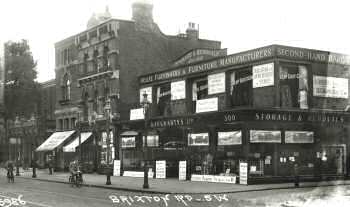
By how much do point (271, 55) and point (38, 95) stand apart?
3083cm

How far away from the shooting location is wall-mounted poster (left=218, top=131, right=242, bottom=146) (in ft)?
102

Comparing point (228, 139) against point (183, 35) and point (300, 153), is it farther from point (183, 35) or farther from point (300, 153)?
point (183, 35)

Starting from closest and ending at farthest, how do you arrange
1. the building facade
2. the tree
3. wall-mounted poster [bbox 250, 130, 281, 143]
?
1. wall-mounted poster [bbox 250, 130, 281, 143]
2. the building facade
3. the tree

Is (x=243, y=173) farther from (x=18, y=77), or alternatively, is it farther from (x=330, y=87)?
(x=18, y=77)

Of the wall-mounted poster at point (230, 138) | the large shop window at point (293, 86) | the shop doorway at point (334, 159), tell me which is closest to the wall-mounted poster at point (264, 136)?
the wall-mounted poster at point (230, 138)

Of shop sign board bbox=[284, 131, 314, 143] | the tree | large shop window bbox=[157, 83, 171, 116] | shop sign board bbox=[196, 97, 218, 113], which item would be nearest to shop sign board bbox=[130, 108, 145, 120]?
large shop window bbox=[157, 83, 171, 116]

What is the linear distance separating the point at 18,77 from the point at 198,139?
24.8 m

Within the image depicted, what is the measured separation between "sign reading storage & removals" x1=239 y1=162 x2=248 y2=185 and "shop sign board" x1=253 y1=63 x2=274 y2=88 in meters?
5.00

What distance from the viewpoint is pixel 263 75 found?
104 feet

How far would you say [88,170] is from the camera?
4650 centimetres

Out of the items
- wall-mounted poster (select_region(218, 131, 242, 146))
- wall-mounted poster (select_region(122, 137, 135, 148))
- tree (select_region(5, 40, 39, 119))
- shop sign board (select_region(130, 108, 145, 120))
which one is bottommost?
wall-mounted poster (select_region(122, 137, 135, 148))

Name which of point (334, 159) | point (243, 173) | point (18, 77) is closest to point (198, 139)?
point (243, 173)

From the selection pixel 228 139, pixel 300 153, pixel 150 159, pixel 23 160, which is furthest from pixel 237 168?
pixel 23 160

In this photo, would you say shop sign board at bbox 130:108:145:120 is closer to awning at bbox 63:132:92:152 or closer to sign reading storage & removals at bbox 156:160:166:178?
sign reading storage & removals at bbox 156:160:166:178
